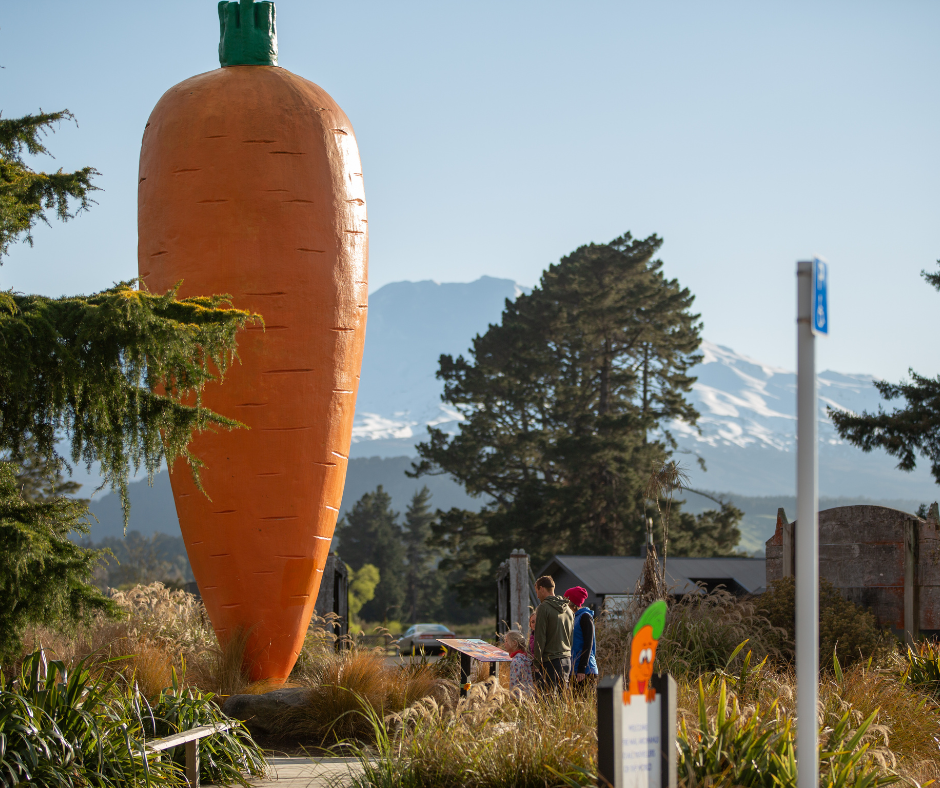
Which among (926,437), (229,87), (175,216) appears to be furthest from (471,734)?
(926,437)

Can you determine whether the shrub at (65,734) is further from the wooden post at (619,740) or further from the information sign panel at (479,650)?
the wooden post at (619,740)

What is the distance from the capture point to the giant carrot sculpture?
26.9ft

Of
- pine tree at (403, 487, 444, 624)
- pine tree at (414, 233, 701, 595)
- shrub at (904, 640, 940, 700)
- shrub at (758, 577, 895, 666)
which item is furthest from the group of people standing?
pine tree at (403, 487, 444, 624)

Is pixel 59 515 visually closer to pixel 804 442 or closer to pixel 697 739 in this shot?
pixel 697 739

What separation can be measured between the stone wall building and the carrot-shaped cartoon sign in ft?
28.0

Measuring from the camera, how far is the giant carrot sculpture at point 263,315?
8203 millimetres

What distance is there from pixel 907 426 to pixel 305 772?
16.7 meters

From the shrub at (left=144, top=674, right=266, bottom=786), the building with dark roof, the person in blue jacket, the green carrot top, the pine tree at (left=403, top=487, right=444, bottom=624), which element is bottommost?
the pine tree at (left=403, top=487, right=444, bottom=624)

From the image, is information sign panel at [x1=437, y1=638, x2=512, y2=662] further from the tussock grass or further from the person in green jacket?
the tussock grass

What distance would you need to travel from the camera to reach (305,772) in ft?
20.1

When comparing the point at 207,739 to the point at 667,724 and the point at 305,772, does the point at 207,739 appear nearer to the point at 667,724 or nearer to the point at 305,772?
the point at 305,772

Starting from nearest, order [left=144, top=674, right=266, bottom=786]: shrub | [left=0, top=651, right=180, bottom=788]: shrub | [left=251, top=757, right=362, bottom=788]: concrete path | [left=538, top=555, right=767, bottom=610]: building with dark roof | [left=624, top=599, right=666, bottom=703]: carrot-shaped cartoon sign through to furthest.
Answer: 1. [left=624, top=599, right=666, bottom=703]: carrot-shaped cartoon sign
2. [left=0, top=651, right=180, bottom=788]: shrub
3. [left=251, top=757, right=362, bottom=788]: concrete path
4. [left=144, top=674, right=266, bottom=786]: shrub
5. [left=538, top=555, right=767, bottom=610]: building with dark roof

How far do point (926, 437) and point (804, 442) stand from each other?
691 inches

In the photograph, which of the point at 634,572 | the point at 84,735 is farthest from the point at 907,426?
the point at 84,735
